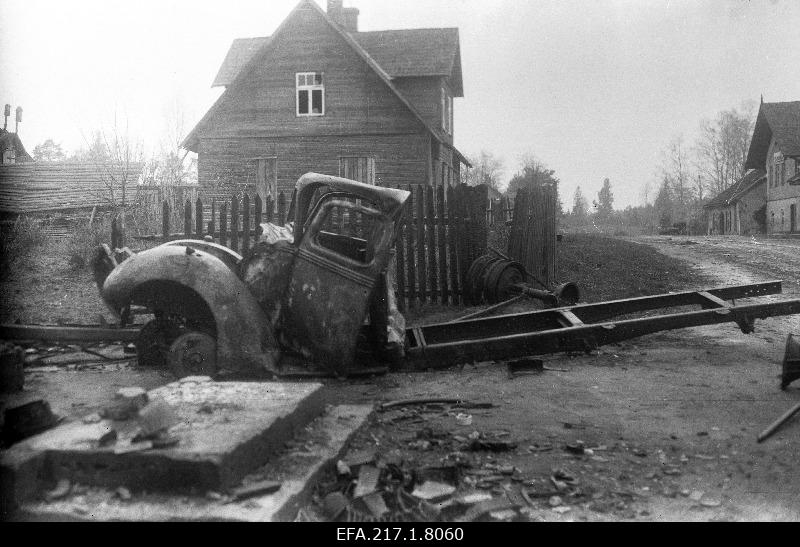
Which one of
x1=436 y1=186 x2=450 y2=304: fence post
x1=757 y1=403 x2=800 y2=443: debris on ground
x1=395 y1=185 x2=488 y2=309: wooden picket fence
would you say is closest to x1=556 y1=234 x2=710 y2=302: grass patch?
x1=395 y1=185 x2=488 y2=309: wooden picket fence

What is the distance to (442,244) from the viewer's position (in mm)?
9695

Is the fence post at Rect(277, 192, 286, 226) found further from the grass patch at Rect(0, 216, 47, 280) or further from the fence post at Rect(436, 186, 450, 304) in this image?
the grass patch at Rect(0, 216, 47, 280)

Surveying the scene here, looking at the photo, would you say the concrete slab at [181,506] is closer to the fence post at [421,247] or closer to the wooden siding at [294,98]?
the fence post at [421,247]

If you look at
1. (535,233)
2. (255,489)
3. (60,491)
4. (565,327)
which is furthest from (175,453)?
(535,233)

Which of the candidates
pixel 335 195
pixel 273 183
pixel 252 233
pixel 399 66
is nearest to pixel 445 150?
pixel 399 66

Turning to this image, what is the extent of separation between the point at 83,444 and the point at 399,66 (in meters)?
25.1

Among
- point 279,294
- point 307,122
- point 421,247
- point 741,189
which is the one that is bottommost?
point 279,294

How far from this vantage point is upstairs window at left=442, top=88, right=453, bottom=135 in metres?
27.3

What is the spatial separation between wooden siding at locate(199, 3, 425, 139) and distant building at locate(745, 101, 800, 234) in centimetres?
2580

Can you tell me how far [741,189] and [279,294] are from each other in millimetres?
56739

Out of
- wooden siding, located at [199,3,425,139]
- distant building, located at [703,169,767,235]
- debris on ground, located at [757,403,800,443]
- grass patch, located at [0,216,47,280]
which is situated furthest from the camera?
distant building, located at [703,169,767,235]

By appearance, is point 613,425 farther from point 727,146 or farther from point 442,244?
point 727,146

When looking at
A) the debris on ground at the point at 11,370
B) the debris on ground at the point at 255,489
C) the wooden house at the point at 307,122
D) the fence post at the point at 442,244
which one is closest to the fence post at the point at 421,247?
the fence post at the point at 442,244
